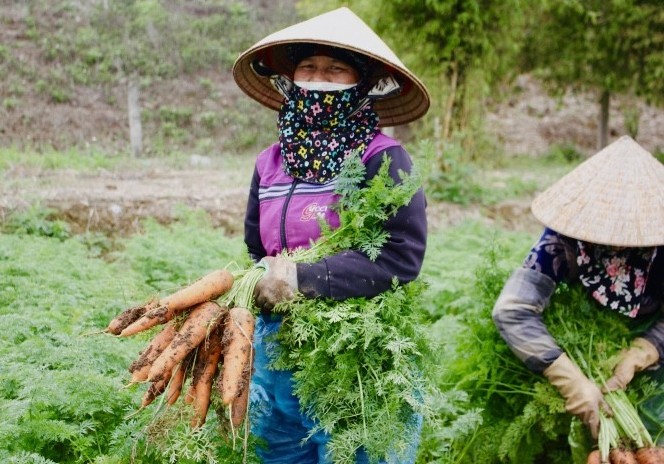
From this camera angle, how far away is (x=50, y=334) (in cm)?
311

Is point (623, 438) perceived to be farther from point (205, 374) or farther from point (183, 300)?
point (183, 300)

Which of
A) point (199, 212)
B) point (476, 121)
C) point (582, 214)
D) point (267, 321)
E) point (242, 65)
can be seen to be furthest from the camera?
point (476, 121)

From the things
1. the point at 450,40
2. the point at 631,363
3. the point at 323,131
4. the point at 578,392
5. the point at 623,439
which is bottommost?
the point at 623,439

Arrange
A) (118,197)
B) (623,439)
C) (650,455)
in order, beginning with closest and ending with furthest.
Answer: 1. (650,455)
2. (623,439)
3. (118,197)

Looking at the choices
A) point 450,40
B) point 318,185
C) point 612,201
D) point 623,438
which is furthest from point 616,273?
point 450,40

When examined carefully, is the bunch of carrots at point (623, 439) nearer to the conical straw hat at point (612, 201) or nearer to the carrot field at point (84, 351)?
the conical straw hat at point (612, 201)

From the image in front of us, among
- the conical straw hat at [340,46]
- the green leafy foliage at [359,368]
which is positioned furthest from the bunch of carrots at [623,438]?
the conical straw hat at [340,46]

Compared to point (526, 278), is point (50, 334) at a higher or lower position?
lower

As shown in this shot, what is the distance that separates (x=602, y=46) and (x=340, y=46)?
553 inches

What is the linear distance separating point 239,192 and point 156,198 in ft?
4.07

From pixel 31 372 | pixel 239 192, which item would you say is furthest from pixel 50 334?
pixel 239 192

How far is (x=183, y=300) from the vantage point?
2.13m

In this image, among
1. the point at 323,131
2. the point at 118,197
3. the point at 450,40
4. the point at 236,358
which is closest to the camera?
the point at 236,358

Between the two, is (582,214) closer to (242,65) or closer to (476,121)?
(242,65)
